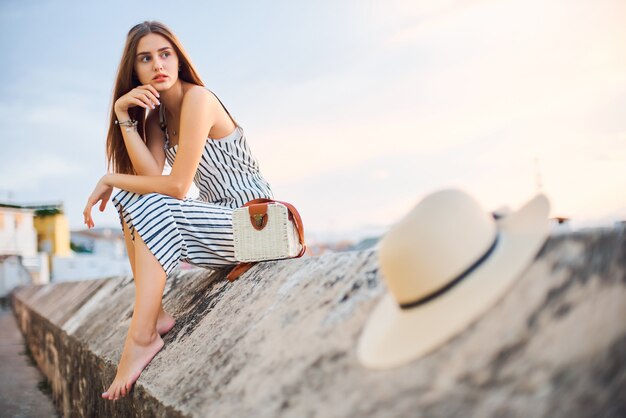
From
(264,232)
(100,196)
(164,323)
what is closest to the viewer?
(164,323)

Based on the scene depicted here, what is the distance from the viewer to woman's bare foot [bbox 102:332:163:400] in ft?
6.03

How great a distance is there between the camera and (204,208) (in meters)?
2.41

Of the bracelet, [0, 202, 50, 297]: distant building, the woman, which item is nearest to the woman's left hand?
the woman

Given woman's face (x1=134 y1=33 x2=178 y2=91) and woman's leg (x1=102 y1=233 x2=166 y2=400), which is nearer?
woman's leg (x1=102 y1=233 x2=166 y2=400)

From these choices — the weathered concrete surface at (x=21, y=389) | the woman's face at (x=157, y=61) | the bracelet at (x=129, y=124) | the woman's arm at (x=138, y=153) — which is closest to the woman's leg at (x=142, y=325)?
the woman's arm at (x=138, y=153)

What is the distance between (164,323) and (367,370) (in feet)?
4.45

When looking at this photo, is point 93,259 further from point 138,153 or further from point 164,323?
point 164,323

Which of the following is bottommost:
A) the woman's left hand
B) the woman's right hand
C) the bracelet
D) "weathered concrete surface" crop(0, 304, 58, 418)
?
"weathered concrete surface" crop(0, 304, 58, 418)

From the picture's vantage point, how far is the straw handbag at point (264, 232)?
228 centimetres

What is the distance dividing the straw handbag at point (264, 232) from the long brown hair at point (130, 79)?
0.71 metres

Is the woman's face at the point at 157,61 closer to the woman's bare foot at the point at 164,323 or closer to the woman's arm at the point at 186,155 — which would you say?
the woman's arm at the point at 186,155

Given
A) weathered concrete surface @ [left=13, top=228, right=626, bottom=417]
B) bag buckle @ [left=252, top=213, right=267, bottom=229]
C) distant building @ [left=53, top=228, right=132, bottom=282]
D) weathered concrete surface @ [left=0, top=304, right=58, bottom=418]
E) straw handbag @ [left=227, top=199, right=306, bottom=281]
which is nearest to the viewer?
weathered concrete surface @ [left=13, top=228, right=626, bottom=417]

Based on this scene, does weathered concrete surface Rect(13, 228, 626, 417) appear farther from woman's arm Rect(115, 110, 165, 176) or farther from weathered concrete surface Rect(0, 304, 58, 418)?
weathered concrete surface Rect(0, 304, 58, 418)

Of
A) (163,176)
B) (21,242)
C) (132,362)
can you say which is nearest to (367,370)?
(132,362)
